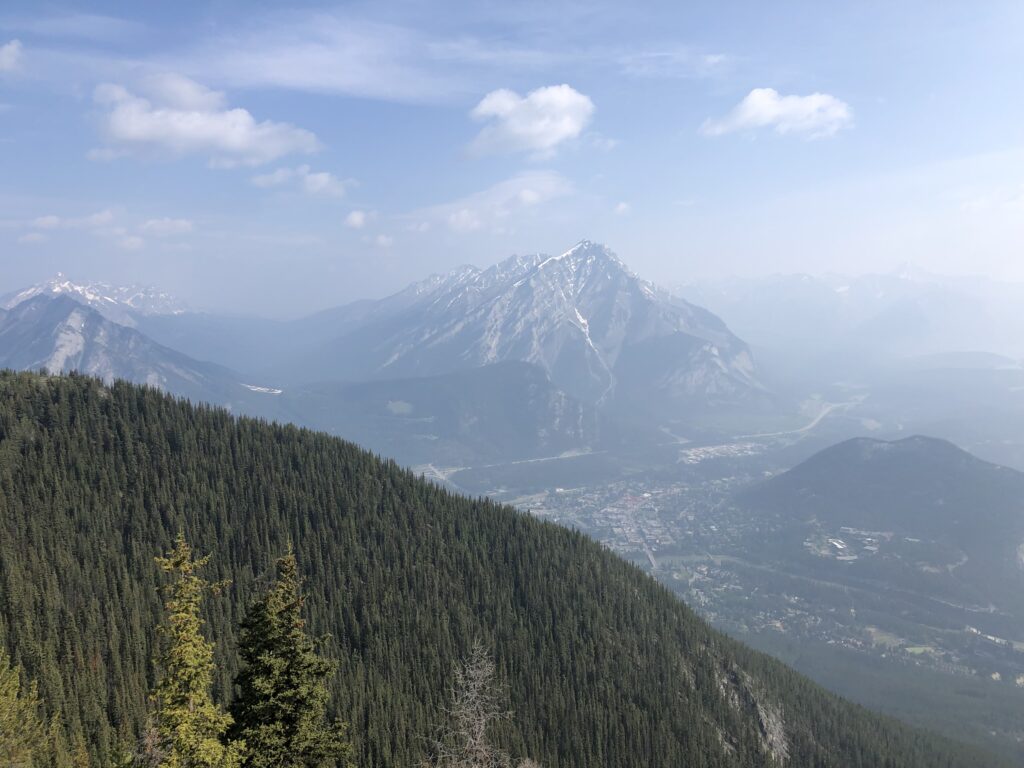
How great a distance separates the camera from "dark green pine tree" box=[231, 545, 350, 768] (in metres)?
32.5

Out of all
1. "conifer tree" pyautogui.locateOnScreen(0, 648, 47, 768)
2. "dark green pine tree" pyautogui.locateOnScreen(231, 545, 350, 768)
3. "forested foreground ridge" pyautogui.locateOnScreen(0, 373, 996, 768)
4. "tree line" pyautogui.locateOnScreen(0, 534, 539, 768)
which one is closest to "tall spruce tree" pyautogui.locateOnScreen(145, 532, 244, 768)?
"tree line" pyautogui.locateOnScreen(0, 534, 539, 768)

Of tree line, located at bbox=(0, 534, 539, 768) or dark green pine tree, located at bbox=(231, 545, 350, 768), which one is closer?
tree line, located at bbox=(0, 534, 539, 768)

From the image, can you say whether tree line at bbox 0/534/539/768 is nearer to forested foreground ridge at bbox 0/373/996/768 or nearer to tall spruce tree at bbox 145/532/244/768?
tall spruce tree at bbox 145/532/244/768

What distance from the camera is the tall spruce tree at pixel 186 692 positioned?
95.9 ft

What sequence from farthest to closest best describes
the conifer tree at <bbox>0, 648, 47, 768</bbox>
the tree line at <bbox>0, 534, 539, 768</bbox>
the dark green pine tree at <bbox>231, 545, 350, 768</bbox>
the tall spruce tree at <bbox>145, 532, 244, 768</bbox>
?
1. the conifer tree at <bbox>0, 648, 47, 768</bbox>
2. the dark green pine tree at <bbox>231, 545, 350, 768</bbox>
3. the tree line at <bbox>0, 534, 539, 768</bbox>
4. the tall spruce tree at <bbox>145, 532, 244, 768</bbox>

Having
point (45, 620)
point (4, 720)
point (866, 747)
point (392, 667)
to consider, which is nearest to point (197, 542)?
point (45, 620)

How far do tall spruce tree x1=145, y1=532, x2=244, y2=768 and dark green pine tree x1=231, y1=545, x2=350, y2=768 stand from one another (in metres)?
2.02

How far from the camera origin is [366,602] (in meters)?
133

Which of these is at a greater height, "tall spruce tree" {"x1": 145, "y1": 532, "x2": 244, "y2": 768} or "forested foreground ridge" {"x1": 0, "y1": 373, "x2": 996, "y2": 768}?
"tall spruce tree" {"x1": 145, "y1": 532, "x2": 244, "y2": 768}

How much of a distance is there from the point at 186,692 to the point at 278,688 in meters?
4.55

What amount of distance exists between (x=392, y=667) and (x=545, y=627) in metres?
35.9

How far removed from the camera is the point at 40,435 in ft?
462

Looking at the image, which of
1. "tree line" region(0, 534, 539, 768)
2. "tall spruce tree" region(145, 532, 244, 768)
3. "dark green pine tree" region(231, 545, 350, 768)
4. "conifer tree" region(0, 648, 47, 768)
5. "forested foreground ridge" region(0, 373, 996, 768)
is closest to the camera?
"tall spruce tree" region(145, 532, 244, 768)

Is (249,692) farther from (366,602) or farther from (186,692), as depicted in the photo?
(366,602)
